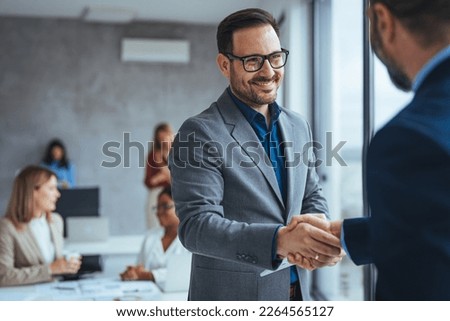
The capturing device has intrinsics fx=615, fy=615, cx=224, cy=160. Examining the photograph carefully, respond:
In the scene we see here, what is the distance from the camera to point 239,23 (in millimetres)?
1588

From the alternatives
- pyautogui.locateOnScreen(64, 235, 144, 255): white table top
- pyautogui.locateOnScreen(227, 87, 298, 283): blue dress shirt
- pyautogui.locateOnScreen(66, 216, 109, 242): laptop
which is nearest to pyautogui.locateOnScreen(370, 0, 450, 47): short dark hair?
pyautogui.locateOnScreen(227, 87, 298, 283): blue dress shirt

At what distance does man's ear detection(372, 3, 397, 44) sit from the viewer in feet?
3.23

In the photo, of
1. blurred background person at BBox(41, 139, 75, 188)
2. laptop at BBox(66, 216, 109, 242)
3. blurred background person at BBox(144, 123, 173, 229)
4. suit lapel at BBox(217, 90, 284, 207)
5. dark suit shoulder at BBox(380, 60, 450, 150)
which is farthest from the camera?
blurred background person at BBox(41, 139, 75, 188)

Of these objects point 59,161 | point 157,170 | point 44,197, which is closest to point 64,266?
point 44,197

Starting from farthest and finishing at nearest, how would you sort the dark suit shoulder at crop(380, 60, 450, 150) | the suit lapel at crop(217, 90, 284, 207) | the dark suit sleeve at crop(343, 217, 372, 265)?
1. the suit lapel at crop(217, 90, 284, 207)
2. the dark suit sleeve at crop(343, 217, 372, 265)
3. the dark suit shoulder at crop(380, 60, 450, 150)

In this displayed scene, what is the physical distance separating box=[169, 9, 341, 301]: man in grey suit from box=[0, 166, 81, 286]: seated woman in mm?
1594

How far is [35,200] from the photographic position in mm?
3334

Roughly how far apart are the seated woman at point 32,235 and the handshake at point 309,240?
72.6 inches

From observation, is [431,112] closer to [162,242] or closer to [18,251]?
[162,242]

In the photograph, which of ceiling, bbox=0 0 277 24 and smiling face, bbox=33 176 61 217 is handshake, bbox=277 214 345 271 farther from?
ceiling, bbox=0 0 277 24

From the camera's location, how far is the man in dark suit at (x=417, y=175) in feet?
2.85

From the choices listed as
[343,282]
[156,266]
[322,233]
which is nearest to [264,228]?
[322,233]

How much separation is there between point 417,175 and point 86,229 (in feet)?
11.2

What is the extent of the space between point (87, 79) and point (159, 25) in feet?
3.63
